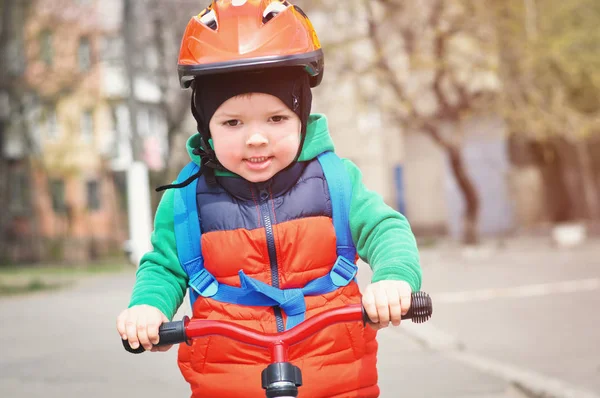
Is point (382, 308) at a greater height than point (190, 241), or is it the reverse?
point (190, 241)

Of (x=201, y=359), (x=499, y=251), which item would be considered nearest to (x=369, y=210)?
(x=201, y=359)

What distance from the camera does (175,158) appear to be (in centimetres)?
3534

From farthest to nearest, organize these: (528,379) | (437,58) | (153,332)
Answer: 1. (437,58)
2. (528,379)
3. (153,332)

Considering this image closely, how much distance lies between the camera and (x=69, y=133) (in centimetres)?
3481

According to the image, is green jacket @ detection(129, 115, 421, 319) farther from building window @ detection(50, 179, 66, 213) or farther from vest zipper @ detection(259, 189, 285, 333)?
building window @ detection(50, 179, 66, 213)

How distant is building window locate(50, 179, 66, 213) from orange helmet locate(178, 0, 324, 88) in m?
42.0

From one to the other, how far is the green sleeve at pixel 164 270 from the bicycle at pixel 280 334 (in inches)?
10.7

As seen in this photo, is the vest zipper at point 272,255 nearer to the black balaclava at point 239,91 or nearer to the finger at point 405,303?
the black balaclava at point 239,91

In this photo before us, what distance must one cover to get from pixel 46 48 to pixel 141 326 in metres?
29.5

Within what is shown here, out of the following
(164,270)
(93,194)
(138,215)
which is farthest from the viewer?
(93,194)

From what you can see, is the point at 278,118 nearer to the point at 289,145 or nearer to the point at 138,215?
the point at 289,145

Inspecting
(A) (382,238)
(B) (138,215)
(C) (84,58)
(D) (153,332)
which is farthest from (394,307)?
(C) (84,58)

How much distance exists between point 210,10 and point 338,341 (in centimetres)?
103

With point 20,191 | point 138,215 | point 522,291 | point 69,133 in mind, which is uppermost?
point 69,133
